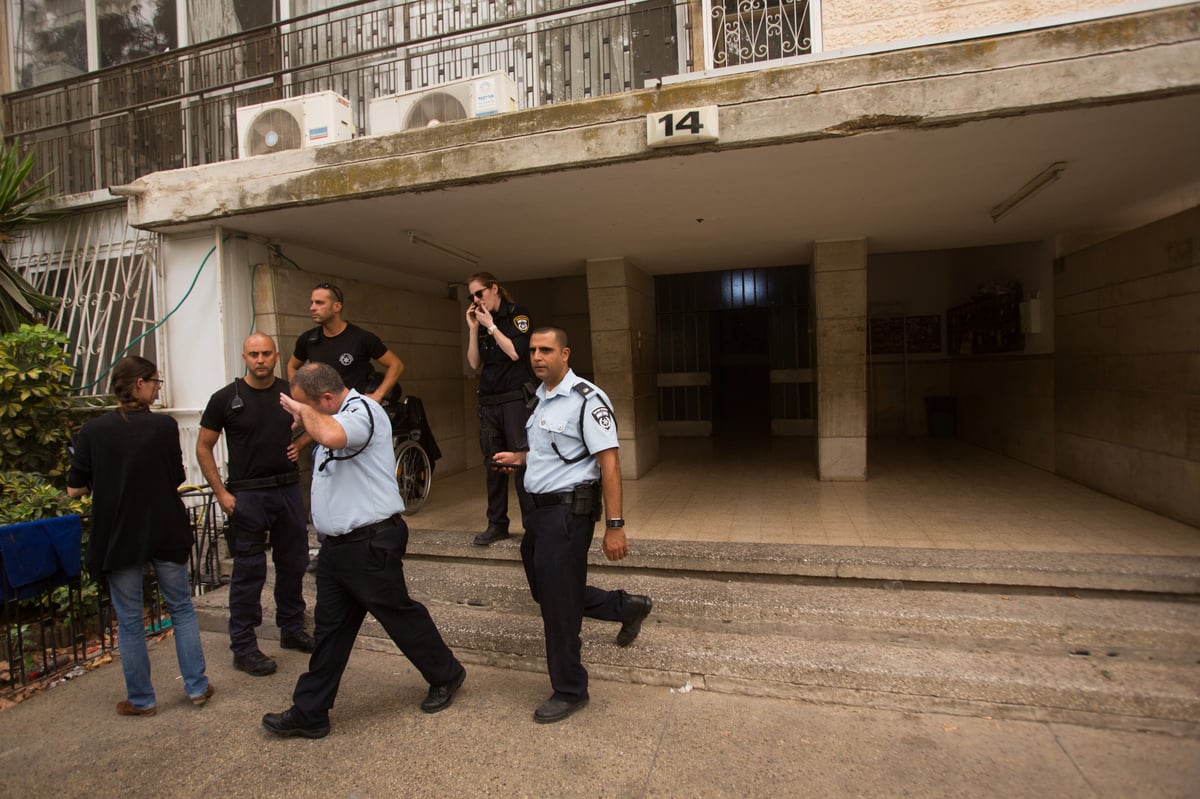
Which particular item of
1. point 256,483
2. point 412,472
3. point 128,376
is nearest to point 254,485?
point 256,483

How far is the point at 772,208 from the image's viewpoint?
Result: 537 cm

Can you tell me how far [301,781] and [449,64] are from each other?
5.89 metres

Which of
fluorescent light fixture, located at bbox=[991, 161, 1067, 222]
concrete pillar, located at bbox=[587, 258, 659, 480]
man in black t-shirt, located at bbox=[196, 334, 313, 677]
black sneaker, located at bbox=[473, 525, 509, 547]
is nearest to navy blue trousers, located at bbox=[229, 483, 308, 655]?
man in black t-shirt, located at bbox=[196, 334, 313, 677]

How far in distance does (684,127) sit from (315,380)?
2.60 metres

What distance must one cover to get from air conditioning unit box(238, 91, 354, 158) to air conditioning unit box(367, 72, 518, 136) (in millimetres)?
278

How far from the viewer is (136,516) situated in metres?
3.22

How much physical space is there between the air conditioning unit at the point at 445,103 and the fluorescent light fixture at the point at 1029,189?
153 inches

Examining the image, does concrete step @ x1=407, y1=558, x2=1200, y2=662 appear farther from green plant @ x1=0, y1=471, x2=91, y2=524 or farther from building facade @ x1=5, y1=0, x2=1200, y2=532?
green plant @ x1=0, y1=471, x2=91, y2=524

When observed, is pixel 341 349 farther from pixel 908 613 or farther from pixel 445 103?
pixel 908 613

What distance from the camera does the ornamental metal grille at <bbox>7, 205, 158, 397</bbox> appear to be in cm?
610

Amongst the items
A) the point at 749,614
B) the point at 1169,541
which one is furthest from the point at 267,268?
A: the point at 1169,541

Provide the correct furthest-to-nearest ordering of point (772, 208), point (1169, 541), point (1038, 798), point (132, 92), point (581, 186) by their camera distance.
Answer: point (132, 92)
point (772, 208)
point (581, 186)
point (1169, 541)
point (1038, 798)

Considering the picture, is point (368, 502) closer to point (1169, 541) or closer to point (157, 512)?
point (157, 512)

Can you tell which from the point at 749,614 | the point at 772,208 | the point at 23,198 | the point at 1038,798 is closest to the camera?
A: the point at 1038,798
